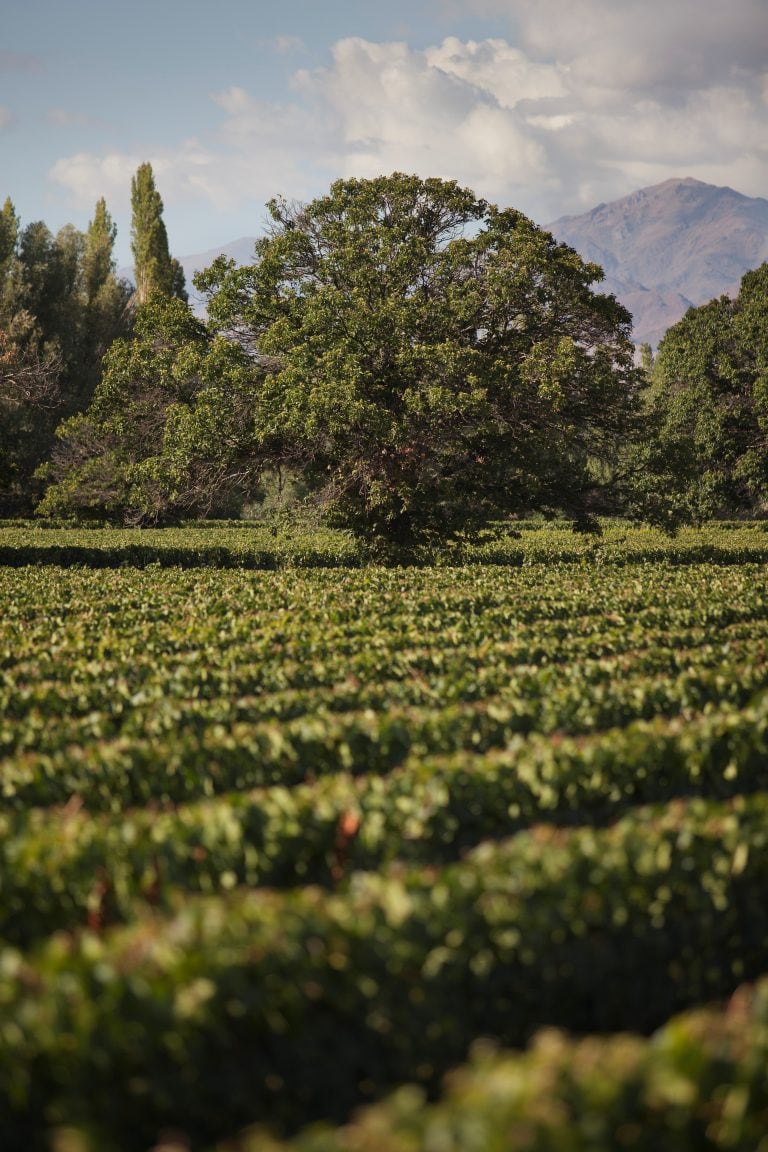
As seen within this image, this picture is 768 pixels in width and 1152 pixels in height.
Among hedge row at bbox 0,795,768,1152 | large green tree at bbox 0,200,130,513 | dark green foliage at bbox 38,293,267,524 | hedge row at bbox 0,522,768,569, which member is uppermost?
large green tree at bbox 0,200,130,513

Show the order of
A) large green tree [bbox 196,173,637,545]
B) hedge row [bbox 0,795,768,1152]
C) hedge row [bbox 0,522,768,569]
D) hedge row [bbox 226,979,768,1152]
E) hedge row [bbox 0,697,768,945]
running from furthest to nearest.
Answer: hedge row [bbox 0,522,768,569] < large green tree [bbox 196,173,637,545] < hedge row [bbox 0,697,768,945] < hedge row [bbox 0,795,768,1152] < hedge row [bbox 226,979,768,1152]

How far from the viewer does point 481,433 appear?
2616 cm

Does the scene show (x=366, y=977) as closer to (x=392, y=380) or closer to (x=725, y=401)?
(x=392, y=380)

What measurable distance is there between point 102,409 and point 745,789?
2523cm

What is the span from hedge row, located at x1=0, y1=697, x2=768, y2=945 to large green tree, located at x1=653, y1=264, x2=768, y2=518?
37142 mm

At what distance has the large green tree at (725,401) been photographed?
139 feet

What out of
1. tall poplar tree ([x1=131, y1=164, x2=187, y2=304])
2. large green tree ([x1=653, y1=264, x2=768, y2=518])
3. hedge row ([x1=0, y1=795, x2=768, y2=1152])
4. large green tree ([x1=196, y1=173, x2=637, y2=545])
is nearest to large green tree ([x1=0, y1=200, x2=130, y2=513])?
tall poplar tree ([x1=131, y1=164, x2=187, y2=304])

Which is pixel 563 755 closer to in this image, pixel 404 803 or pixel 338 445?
pixel 404 803

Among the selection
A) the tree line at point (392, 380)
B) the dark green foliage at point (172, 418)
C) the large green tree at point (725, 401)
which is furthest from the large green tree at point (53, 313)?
the large green tree at point (725, 401)

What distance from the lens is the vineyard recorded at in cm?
333

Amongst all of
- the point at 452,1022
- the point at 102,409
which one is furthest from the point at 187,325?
the point at 452,1022

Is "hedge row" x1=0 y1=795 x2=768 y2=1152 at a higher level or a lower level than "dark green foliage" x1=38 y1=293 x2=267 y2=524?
lower

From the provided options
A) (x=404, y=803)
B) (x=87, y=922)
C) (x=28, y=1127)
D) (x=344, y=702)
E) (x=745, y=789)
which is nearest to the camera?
(x=28, y=1127)

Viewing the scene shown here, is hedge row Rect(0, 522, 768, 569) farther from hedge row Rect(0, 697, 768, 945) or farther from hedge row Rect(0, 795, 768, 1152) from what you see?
hedge row Rect(0, 795, 768, 1152)
